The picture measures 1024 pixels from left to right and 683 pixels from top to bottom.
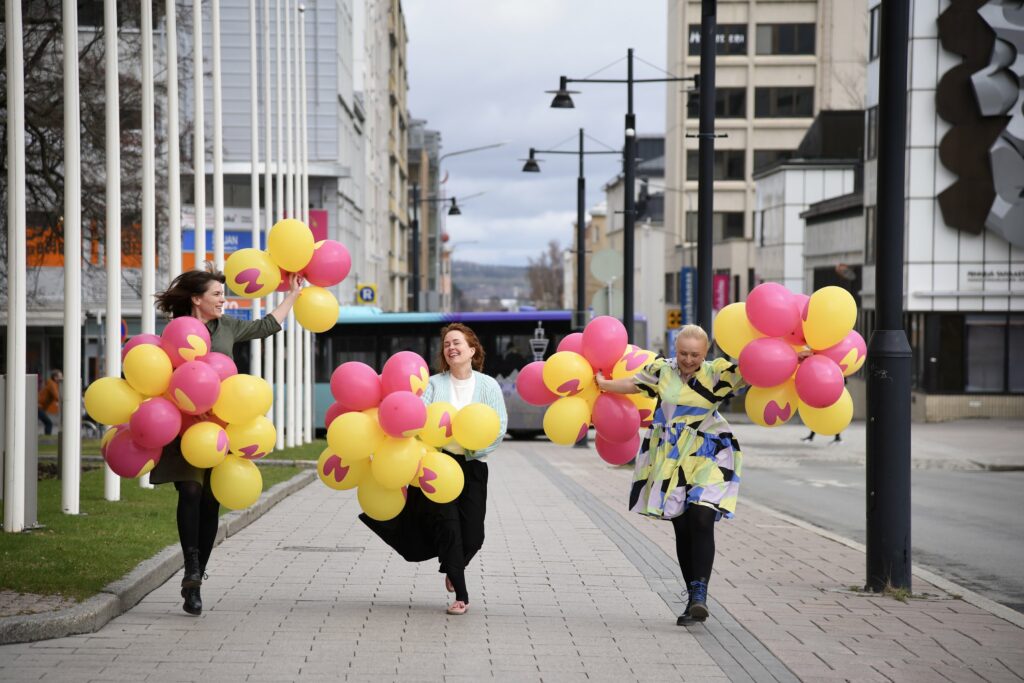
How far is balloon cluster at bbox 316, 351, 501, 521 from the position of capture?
780 centimetres

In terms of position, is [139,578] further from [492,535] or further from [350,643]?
[492,535]

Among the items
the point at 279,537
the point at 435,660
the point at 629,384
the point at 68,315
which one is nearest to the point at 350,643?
the point at 435,660

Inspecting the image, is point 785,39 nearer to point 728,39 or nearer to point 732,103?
point 728,39

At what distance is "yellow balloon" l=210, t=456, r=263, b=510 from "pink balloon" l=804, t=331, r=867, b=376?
3269 mm

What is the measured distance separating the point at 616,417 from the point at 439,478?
44.2 inches

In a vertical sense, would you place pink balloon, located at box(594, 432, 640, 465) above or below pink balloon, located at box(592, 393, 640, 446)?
below

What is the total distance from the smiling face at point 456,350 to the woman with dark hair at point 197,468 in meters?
0.96

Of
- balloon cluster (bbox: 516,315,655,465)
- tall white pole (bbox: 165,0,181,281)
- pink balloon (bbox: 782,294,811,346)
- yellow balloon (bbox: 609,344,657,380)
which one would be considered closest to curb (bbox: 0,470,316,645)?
balloon cluster (bbox: 516,315,655,465)

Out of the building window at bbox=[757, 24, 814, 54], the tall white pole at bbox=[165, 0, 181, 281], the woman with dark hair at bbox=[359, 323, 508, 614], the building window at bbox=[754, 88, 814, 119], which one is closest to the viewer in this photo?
the woman with dark hair at bbox=[359, 323, 508, 614]

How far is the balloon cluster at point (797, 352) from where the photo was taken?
773 cm

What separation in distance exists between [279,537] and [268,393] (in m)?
4.33

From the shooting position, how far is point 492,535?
12523 mm

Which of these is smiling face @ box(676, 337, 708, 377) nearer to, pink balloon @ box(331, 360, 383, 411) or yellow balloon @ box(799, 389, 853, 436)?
yellow balloon @ box(799, 389, 853, 436)

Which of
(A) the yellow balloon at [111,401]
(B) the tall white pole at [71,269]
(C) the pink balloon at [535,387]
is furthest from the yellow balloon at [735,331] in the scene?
(B) the tall white pole at [71,269]
